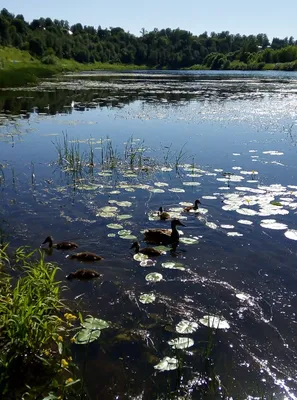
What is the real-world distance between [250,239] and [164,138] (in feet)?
36.1

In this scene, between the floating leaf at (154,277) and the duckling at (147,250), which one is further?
the duckling at (147,250)

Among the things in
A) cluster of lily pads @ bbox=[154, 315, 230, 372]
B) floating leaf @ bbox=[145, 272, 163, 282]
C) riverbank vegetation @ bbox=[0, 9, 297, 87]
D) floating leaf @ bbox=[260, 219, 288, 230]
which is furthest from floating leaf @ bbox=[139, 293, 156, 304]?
riverbank vegetation @ bbox=[0, 9, 297, 87]

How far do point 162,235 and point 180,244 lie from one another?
43 cm

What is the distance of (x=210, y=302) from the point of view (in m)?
6.32

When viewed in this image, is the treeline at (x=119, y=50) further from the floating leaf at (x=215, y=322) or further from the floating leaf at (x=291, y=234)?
the floating leaf at (x=215, y=322)

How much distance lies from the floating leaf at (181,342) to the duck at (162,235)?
3131 millimetres

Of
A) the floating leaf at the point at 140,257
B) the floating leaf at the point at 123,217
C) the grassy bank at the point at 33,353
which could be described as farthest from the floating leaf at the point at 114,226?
the grassy bank at the point at 33,353

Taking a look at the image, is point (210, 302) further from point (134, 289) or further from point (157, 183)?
point (157, 183)

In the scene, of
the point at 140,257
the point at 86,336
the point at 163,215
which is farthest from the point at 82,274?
the point at 163,215

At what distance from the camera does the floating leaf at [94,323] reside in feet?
18.3

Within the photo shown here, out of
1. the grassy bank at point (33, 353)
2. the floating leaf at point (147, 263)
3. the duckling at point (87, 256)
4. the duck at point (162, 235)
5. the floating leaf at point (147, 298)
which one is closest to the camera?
the grassy bank at point (33, 353)

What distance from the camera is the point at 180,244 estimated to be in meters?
8.38

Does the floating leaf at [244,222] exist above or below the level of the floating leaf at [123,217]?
below

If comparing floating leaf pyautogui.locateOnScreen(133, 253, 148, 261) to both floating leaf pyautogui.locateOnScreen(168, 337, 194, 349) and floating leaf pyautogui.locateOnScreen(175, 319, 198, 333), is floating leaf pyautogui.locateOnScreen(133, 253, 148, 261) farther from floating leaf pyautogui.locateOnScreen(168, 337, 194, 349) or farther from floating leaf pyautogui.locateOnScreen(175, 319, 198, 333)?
floating leaf pyautogui.locateOnScreen(168, 337, 194, 349)
